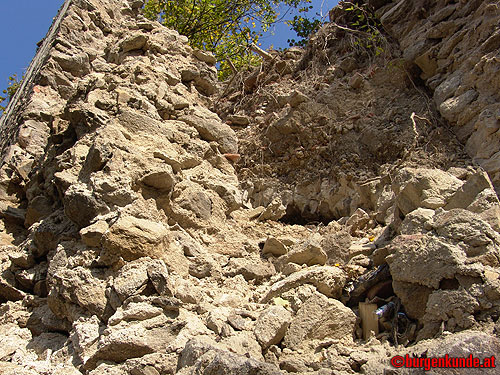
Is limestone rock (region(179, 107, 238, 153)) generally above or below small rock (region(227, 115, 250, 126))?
below

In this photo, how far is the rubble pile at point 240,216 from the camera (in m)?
2.11

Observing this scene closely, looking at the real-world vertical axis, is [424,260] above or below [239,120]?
below

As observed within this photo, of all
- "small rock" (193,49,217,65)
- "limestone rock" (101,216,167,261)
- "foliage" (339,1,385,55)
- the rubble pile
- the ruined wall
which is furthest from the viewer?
"foliage" (339,1,385,55)

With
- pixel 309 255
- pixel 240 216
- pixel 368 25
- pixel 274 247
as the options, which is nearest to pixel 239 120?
pixel 368 25

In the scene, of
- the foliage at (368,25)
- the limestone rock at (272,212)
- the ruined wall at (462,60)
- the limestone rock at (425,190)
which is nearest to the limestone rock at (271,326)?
the limestone rock at (425,190)

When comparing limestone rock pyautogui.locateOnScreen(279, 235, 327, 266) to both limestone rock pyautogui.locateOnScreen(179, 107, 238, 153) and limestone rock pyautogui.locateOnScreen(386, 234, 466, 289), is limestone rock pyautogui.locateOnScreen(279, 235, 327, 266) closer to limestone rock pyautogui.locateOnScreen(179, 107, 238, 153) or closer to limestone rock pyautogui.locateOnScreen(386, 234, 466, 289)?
limestone rock pyautogui.locateOnScreen(386, 234, 466, 289)

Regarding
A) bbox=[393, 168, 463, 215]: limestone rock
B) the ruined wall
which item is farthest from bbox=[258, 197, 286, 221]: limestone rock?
the ruined wall

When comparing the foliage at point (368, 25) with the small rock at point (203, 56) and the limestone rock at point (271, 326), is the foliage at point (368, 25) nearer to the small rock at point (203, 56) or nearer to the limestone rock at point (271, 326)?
the small rock at point (203, 56)

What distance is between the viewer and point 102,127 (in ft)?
10.3

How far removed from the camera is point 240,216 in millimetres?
3725

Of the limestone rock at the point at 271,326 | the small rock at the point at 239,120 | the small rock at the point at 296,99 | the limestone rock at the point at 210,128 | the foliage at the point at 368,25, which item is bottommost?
the limestone rock at the point at 271,326

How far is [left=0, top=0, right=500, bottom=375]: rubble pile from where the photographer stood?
2.11 metres

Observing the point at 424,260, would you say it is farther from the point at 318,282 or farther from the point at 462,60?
the point at 462,60

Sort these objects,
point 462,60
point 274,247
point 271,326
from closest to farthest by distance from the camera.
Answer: point 271,326 < point 274,247 < point 462,60
